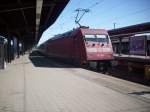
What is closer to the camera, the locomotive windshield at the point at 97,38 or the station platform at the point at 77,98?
the station platform at the point at 77,98

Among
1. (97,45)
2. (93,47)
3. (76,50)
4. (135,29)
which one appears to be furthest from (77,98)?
(135,29)

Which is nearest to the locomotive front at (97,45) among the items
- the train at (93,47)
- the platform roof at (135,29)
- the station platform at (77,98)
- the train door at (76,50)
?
the train at (93,47)

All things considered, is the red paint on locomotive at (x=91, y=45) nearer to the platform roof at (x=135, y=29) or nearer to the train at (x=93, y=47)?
the train at (x=93, y=47)

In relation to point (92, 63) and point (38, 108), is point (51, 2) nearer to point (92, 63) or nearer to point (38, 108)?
point (92, 63)

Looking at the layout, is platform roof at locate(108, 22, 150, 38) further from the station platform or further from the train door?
the station platform

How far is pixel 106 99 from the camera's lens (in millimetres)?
10055

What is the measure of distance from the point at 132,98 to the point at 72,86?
3.83 m

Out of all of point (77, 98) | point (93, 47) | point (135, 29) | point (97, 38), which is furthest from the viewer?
point (135, 29)

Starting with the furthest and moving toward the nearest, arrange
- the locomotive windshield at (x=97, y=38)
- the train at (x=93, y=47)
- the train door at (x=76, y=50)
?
the train door at (x=76, y=50)
the locomotive windshield at (x=97, y=38)
the train at (x=93, y=47)

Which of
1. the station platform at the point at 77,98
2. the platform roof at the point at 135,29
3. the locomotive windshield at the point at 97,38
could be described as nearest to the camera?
the station platform at the point at 77,98

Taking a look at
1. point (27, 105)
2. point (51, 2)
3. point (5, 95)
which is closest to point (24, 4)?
point (51, 2)

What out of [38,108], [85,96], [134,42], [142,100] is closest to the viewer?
[38,108]

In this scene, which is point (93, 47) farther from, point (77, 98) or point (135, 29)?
point (135, 29)

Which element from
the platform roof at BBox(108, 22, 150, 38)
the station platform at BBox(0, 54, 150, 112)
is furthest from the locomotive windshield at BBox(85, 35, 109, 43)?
the platform roof at BBox(108, 22, 150, 38)
